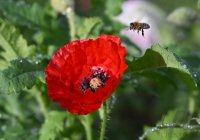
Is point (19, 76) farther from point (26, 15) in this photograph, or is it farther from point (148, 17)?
point (148, 17)

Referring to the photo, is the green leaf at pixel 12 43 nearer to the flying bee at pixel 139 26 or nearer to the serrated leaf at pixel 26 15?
the serrated leaf at pixel 26 15

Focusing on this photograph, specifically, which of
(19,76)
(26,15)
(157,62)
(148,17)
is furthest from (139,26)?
(148,17)

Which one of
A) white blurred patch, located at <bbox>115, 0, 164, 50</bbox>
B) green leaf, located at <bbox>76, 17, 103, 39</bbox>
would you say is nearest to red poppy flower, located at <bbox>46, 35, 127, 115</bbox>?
green leaf, located at <bbox>76, 17, 103, 39</bbox>

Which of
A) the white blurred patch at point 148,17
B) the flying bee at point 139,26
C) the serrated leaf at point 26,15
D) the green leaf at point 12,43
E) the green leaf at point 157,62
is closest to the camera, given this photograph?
the green leaf at point 157,62

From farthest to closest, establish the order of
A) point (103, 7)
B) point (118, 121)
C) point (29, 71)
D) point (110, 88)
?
point (118, 121) → point (103, 7) → point (29, 71) → point (110, 88)

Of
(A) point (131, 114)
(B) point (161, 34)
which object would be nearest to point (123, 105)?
(A) point (131, 114)

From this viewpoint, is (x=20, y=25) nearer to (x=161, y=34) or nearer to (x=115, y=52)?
(x=115, y=52)

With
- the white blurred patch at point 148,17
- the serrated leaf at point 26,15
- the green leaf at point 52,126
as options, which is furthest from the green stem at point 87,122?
the white blurred patch at point 148,17
